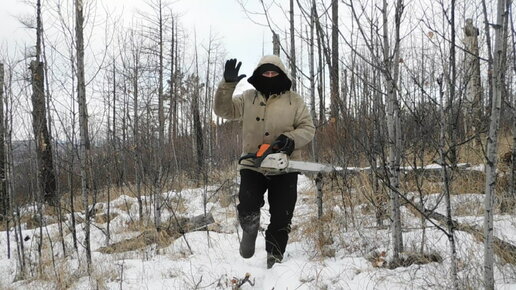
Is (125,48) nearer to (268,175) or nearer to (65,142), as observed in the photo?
(65,142)

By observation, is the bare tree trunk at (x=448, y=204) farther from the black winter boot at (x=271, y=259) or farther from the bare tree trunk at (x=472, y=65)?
the black winter boot at (x=271, y=259)

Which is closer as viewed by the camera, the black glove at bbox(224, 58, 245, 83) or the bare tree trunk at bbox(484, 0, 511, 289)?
the bare tree trunk at bbox(484, 0, 511, 289)

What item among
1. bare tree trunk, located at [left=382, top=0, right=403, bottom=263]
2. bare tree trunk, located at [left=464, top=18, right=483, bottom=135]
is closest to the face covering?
bare tree trunk, located at [left=382, top=0, right=403, bottom=263]

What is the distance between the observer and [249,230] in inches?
111

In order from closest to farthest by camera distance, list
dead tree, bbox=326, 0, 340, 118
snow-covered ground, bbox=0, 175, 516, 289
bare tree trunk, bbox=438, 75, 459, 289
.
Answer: bare tree trunk, bbox=438, 75, 459, 289, snow-covered ground, bbox=0, 175, 516, 289, dead tree, bbox=326, 0, 340, 118

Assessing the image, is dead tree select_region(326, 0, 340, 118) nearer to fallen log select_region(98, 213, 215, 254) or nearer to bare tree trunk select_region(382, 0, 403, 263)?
bare tree trunk select_region(382, 0, 403, 263)

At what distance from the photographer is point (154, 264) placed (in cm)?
341

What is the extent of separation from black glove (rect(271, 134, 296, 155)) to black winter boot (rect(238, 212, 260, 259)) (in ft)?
1.99

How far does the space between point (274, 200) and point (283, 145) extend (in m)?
0.55

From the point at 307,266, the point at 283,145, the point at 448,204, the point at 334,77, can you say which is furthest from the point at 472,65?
the point at 307,266

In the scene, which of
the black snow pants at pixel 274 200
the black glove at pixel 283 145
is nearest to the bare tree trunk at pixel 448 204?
the black glove at pixel 283 145

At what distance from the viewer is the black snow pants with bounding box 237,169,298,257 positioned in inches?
111

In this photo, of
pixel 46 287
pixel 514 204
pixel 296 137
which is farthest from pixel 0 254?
pixel 514 204

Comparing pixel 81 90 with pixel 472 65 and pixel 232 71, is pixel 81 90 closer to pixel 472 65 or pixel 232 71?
pixel 232 71
